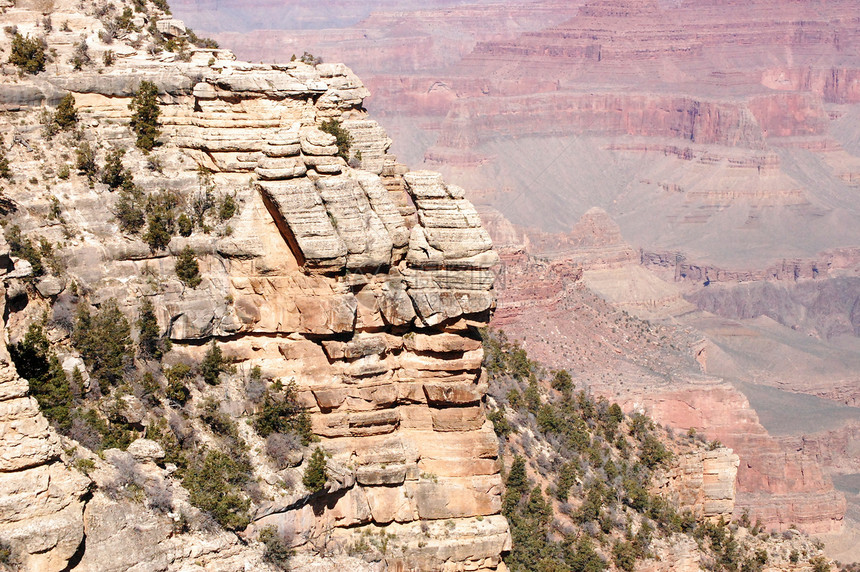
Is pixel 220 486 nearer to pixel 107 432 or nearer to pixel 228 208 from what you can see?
pixel 107 432

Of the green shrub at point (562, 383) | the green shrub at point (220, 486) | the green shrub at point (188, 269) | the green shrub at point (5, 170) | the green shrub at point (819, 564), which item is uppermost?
the green shrub at point (5, 170)

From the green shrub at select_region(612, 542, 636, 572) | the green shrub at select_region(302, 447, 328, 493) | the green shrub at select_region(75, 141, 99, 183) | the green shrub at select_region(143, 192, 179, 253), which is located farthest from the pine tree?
the green shrub at select_region(612, 542, 636, 572)

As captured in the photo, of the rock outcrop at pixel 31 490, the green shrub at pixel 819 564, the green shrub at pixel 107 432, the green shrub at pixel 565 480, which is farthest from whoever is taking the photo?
the green shrub at pixel 819 564

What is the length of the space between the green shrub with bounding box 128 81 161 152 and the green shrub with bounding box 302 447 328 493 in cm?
858

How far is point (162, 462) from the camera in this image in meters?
25.2

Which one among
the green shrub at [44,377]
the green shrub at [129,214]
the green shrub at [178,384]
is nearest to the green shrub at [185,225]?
the green shrub at [129,214]

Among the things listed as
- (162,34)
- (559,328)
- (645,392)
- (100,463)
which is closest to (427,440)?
(100,463)

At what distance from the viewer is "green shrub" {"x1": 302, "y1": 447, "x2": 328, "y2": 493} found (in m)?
27.7

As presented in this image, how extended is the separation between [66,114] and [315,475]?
10.5 meters

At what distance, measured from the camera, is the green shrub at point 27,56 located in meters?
31.4

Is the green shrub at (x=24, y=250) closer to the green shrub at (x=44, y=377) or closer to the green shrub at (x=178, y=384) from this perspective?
the green shrub at (x=44, y=377)

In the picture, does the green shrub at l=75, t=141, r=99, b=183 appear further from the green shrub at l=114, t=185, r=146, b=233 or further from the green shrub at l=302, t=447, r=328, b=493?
the green shrub at l=302, t=447, r=328, b=493

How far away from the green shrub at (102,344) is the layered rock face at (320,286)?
0.69 metres

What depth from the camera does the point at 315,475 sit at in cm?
2772
